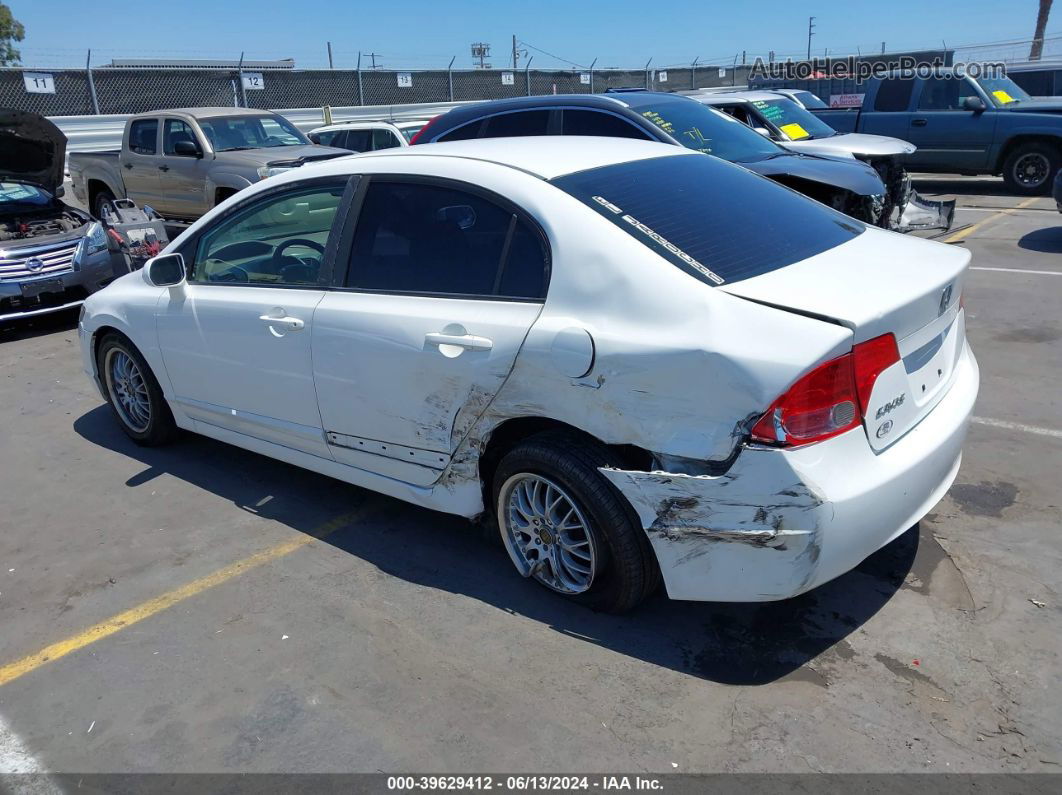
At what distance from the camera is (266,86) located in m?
22.3

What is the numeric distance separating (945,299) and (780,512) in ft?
3.83

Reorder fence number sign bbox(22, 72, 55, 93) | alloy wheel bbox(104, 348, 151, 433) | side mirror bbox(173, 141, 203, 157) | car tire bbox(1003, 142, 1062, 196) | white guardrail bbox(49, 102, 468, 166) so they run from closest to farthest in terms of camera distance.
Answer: alloy wheel bbox(104, 348, 151, 433)
side mirror bbox(173, 141, 203, 157)
car tire bbox(1003, 142, 1062, 196)
white guardrail bbox(49, 102, 468, 166)
fence number sign bbox(22, 72, 55, 93)

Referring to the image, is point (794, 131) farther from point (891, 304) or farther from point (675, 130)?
point (891, 304)

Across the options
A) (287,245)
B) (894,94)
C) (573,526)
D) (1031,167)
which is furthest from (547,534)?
(894,94)

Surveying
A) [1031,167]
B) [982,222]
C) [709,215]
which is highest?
[709,215]

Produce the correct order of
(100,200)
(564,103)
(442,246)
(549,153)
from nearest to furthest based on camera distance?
(442,246)
(549,153)
(564,103)
(100,200)

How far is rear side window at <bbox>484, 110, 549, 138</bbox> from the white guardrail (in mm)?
8416

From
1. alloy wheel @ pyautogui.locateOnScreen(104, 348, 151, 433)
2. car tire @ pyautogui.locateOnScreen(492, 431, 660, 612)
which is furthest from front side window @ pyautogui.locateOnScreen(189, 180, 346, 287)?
car tire @ pyautogui.locateOnScreen(492, 431, 660, 612)

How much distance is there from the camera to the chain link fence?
1920 cm

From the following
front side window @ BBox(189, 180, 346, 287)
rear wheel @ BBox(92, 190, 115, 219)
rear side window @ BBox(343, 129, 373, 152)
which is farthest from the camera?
rear side window @ BBox(343, 129, 373, 152)

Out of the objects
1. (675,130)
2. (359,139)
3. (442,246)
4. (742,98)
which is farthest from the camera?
(359,139)

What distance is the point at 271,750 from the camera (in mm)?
2898

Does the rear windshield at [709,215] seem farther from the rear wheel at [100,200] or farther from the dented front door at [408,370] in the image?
the rear wheel at [100,200]

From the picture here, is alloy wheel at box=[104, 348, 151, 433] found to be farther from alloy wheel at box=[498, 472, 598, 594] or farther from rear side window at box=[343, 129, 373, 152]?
rear side window at box=[343, 129, 373, 152]
